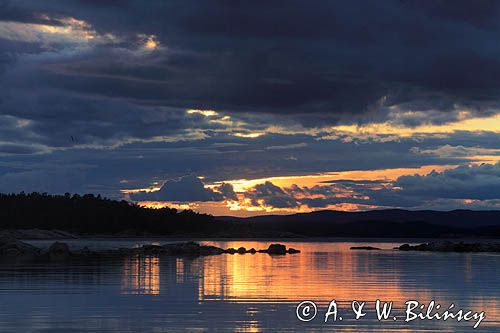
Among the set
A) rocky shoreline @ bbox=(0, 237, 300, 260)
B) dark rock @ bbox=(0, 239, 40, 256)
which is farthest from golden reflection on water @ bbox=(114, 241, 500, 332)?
dark rock @ bbox=(0, 239, 40, 256)

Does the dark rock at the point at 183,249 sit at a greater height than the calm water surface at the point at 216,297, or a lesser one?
greater

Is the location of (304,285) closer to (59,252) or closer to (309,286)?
(309,286)

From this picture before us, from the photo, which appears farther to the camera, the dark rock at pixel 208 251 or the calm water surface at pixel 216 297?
the dark rock at pixel 208 251

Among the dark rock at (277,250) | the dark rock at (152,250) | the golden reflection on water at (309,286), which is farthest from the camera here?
the dark rock at (277,250)

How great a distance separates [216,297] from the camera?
1690 inches

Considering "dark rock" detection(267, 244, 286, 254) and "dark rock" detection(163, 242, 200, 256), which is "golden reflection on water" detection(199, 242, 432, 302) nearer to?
"dark rock" detection(163, 242, 200, 256)

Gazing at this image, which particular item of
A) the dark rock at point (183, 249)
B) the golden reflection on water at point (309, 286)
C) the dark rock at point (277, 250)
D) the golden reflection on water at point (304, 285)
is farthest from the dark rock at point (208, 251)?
the golden reflection on water at point (304, 285)

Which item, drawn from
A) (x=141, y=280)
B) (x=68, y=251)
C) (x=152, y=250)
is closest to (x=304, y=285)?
(x=141, y=280)

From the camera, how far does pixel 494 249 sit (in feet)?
485

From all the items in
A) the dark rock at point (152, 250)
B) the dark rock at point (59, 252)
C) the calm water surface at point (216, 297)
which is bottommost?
the calm water surface at point (216, 297)

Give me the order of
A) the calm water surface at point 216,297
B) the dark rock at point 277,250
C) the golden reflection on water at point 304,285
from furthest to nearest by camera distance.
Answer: the dark rock at point 277,250
the golden reflection on water at point 304,285
the calm water surface at point 216,297

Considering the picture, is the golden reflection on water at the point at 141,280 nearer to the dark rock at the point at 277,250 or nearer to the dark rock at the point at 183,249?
the dark rock at the point at 183,249

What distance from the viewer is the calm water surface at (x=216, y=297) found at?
1264 inches

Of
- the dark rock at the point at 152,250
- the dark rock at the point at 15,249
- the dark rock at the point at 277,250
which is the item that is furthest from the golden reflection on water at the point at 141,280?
the dark rock at the point at 277,250
